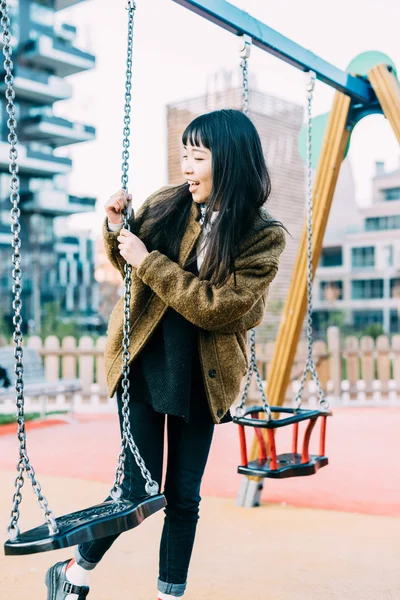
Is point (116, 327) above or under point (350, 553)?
above

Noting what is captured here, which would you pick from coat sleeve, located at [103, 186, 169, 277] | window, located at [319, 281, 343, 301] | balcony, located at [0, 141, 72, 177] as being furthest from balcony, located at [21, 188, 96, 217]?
coat sleeve, located at [103, 186, 169, 277]

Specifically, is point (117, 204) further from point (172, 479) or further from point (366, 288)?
point (366, 288)

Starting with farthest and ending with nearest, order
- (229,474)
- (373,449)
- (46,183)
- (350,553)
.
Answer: (46,183) → (373,449) → (229,474) → (350,553)

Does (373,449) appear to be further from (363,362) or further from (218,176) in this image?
(218,176)

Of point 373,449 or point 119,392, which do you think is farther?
point 373,449

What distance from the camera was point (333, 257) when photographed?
104 ft

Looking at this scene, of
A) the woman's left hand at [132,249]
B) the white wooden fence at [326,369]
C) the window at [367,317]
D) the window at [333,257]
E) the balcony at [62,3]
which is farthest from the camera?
the balcony at [62,3]

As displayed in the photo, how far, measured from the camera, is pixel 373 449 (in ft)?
18.9

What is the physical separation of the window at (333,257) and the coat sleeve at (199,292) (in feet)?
96.9

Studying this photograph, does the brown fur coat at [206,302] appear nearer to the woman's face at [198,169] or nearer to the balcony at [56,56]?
the woman's face at [198,169]

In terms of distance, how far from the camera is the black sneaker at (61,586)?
80.0 inches

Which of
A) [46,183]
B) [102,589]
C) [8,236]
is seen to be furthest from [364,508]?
[46,183]

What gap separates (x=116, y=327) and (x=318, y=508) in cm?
223

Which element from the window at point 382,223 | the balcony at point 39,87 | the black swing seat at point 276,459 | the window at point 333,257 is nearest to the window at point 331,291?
the window at point 333,257
